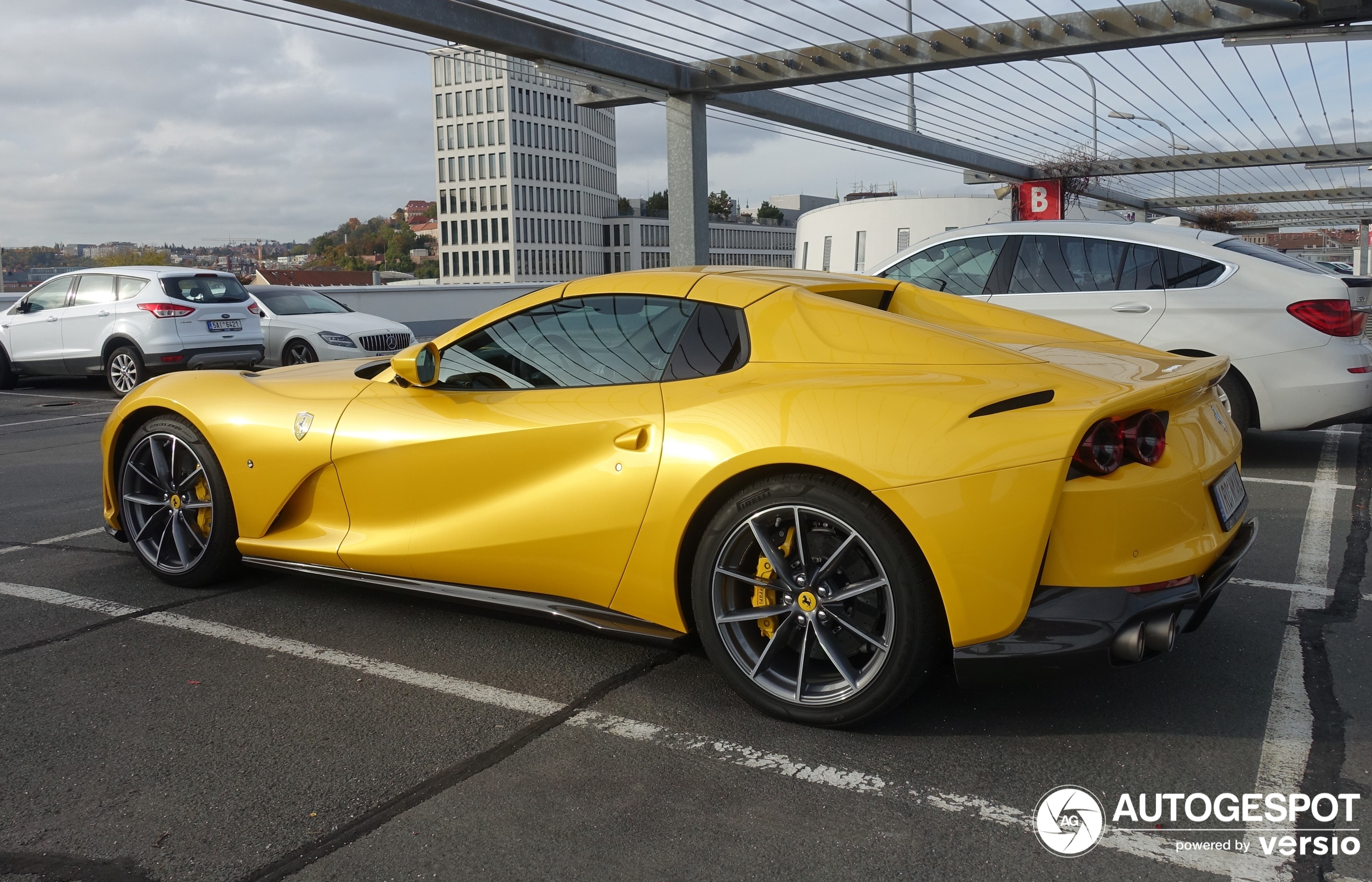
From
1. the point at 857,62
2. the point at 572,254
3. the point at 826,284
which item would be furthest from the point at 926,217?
the point at 572,254

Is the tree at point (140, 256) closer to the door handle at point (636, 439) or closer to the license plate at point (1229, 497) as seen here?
the door handle at point (636, 439)

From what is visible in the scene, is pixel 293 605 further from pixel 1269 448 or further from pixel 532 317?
pixel 1269 448

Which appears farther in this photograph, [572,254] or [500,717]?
[572,254]

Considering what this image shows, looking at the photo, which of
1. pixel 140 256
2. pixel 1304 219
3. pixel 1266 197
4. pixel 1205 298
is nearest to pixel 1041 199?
pixel 1205 298

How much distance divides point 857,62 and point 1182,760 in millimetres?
11485

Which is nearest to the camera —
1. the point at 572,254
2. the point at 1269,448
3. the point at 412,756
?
the point at 412,756

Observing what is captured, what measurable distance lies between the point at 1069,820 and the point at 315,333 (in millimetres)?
13813

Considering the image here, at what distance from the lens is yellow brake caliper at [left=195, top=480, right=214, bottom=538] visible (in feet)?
14.8

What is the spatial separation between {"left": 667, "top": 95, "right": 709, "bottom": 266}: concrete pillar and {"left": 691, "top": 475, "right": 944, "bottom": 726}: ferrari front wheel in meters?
11.0

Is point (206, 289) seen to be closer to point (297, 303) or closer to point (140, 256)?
point (297, 303)

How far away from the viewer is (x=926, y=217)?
136 feet

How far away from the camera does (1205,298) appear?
278 inches

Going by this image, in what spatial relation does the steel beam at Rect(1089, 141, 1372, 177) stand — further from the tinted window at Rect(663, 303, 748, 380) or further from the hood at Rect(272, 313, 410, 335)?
the tinted window at Rect(663, 303, 748, 380)

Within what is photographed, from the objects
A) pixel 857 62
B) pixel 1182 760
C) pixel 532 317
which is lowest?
pixel 1182 760
